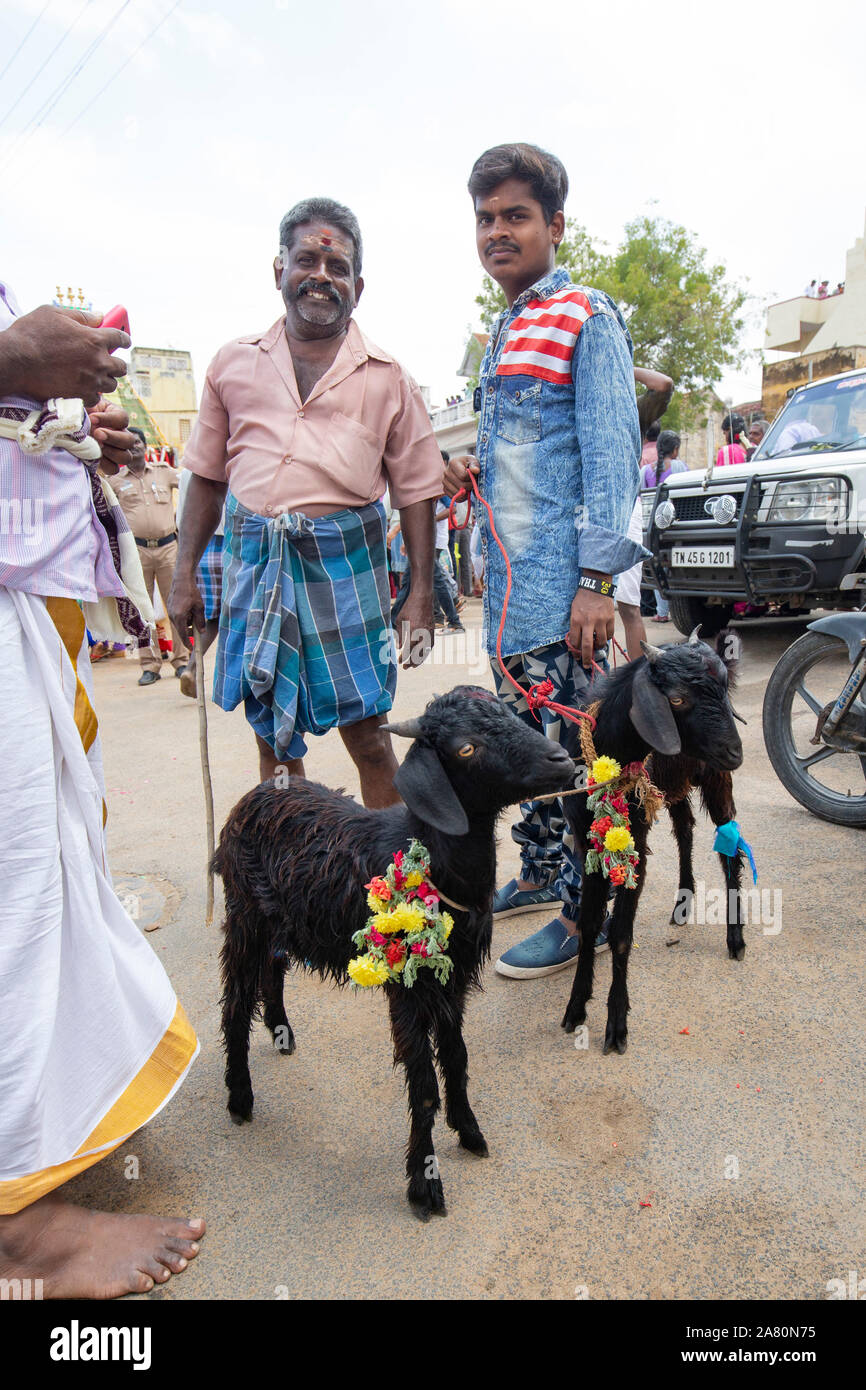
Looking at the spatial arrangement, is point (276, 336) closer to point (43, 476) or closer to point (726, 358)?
point (43, 476)

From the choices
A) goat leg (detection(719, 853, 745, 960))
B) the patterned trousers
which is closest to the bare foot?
the patterned trousers

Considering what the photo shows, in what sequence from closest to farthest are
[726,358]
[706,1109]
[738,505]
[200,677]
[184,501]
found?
1. [706,1109]
2. [200,677]
3. [184,501]
4. [738,505]
5. [726,358]

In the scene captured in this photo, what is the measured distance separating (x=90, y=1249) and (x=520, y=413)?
8.61ft

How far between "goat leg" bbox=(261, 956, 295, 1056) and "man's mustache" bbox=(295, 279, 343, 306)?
2.14 metres

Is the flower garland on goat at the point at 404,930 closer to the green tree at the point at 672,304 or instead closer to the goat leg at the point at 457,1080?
the goat leg at the point at 457,1080

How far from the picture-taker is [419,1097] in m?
2.00

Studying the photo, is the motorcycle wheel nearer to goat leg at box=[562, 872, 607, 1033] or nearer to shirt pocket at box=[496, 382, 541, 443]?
goat leg at box=[562, 872, 607, 1033]

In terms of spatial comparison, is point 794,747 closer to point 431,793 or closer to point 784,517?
point 784,517

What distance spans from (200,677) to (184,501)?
793mm

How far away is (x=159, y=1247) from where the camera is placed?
1.90 metres

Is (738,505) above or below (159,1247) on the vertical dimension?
above

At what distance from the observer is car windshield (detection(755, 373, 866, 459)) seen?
6.70 metres

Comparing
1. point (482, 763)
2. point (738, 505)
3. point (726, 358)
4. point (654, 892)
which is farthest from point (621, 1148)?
point (726, 358)
